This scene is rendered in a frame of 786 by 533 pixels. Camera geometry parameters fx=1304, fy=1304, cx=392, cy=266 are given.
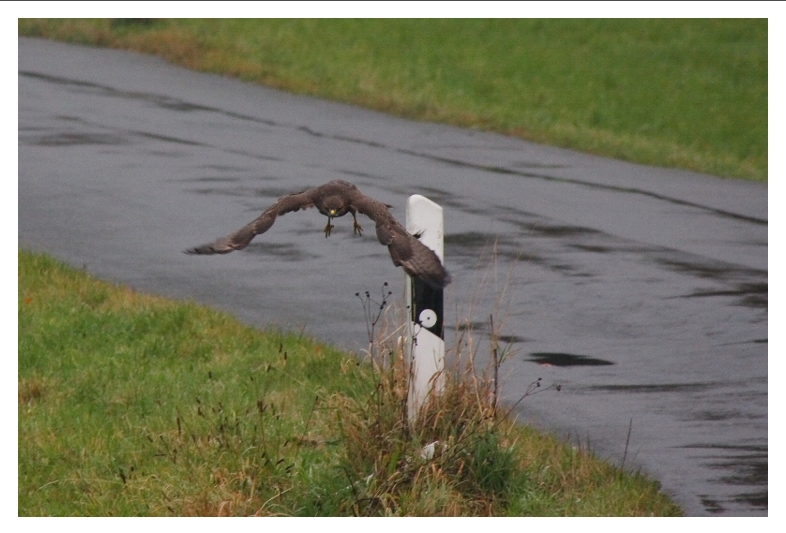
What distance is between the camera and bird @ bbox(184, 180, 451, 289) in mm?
5426

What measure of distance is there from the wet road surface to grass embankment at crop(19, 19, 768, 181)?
102cm

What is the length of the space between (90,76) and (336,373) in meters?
13.5

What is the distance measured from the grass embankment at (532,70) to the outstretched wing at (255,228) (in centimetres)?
1250

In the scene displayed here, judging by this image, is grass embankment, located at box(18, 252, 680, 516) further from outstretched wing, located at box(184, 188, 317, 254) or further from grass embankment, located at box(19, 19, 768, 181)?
grass embankment, located at box(19, 19, 768, 181)

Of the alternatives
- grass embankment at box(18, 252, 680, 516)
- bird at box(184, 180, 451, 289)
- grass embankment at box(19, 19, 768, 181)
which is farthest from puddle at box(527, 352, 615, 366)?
grass embankment at box(19, 19, 768, 181)

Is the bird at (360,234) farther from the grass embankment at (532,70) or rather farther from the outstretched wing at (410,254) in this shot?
the grass embankment at (532,70)

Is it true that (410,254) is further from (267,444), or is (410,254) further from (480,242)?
(480,242)

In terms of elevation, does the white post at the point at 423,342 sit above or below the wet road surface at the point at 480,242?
above

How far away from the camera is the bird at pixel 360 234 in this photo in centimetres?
543

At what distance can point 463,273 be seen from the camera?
1122 cm

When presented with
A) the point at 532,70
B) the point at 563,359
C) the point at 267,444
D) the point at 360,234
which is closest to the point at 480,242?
the point at 563,359

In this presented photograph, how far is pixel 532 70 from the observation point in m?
23.6

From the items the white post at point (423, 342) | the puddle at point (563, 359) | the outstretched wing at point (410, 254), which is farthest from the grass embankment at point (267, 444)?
the puddle at point (563, 359)

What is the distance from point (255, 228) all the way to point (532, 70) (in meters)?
18.6
